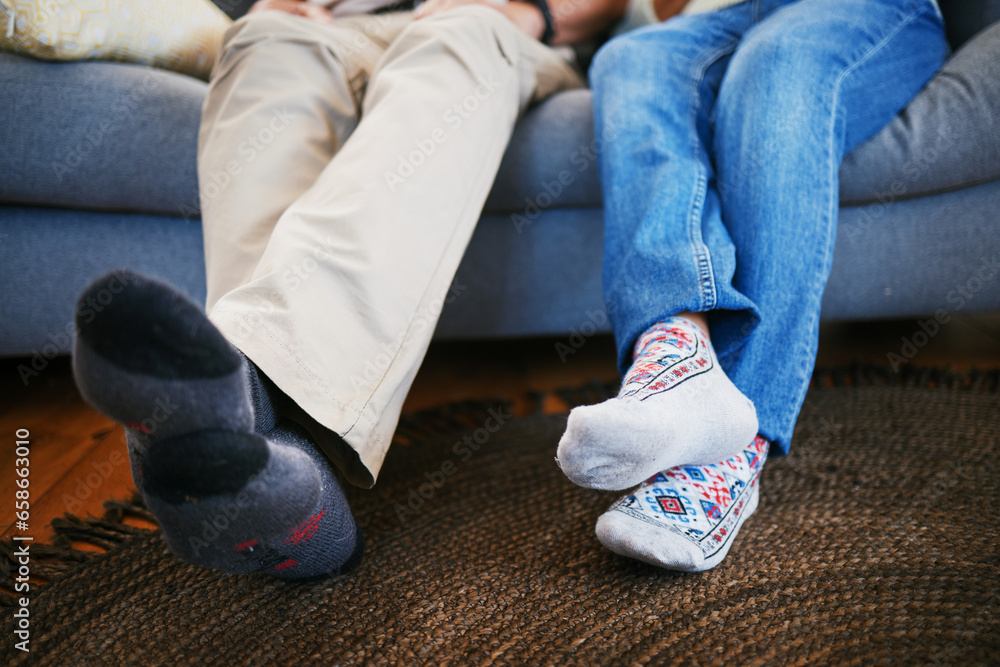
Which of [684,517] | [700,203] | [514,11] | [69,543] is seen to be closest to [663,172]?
[700,203]

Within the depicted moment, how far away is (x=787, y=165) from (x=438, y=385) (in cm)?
58

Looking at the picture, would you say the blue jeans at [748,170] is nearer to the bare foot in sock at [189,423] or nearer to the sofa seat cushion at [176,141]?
the sofa seat cushion at [176,141]

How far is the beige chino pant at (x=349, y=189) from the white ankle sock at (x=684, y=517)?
18 centimetres

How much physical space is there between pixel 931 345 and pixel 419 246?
0.92 meters

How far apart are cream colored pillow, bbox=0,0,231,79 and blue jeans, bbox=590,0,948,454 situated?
58 centimetres

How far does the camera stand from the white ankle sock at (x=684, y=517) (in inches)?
16.2

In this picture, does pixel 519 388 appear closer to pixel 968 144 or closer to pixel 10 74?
pixel 968 144

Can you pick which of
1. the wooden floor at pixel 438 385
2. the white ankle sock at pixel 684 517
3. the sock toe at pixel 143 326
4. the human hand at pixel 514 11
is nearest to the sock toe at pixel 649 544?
the white ankle sock at pixel 684 517

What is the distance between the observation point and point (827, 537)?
0.47 meters

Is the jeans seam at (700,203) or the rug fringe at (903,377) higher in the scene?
the jeans seam at (700,203)

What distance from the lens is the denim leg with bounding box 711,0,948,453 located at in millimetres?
498

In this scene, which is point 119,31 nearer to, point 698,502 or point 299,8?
point 299,8

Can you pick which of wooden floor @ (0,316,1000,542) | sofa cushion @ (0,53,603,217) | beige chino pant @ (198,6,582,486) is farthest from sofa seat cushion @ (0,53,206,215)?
wooden floor @ (0,316,1000,542)

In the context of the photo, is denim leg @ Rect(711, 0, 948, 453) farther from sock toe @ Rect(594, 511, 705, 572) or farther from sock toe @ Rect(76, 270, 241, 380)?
sock toe @ Rect(76, 270, 241, 380)
